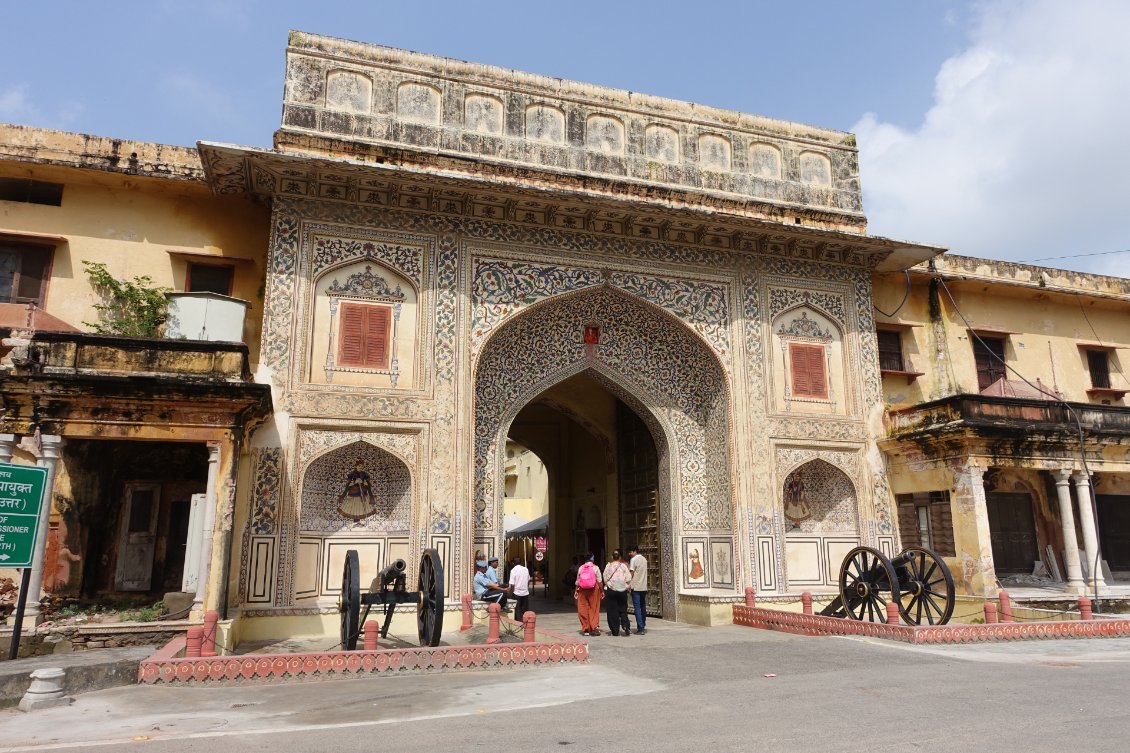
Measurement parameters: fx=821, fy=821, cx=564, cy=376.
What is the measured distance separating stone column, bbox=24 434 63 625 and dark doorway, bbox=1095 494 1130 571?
18.1 m

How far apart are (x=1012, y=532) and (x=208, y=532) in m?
14.2

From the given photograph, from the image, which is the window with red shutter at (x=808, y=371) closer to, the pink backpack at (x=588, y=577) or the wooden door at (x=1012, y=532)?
the wooden door at (x=1012, y=532)

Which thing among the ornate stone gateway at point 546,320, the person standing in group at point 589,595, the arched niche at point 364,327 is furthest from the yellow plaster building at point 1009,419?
the arched niche at point 364,327

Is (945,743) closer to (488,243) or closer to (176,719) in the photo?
(176,719)

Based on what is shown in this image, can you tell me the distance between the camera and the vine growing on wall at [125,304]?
38.1 ft

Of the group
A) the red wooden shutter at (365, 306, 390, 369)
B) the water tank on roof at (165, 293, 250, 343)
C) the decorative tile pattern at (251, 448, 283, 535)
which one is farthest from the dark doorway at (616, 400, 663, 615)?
the water tank on roof at (165, 293, 250, 343)

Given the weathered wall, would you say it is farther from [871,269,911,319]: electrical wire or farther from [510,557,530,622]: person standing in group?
[871,269,911,319]: electrical wire

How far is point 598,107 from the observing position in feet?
45.9

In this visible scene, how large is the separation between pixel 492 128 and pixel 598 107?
6.46ft

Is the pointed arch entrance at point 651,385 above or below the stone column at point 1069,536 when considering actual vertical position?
above

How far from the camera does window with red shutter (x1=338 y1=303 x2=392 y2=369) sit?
1192cm

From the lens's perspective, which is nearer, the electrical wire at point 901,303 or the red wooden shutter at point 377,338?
the red wooden shutter at point 377,338

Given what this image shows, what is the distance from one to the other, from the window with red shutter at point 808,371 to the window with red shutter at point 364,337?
699 cm

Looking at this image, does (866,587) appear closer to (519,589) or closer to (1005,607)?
(1005,607)
